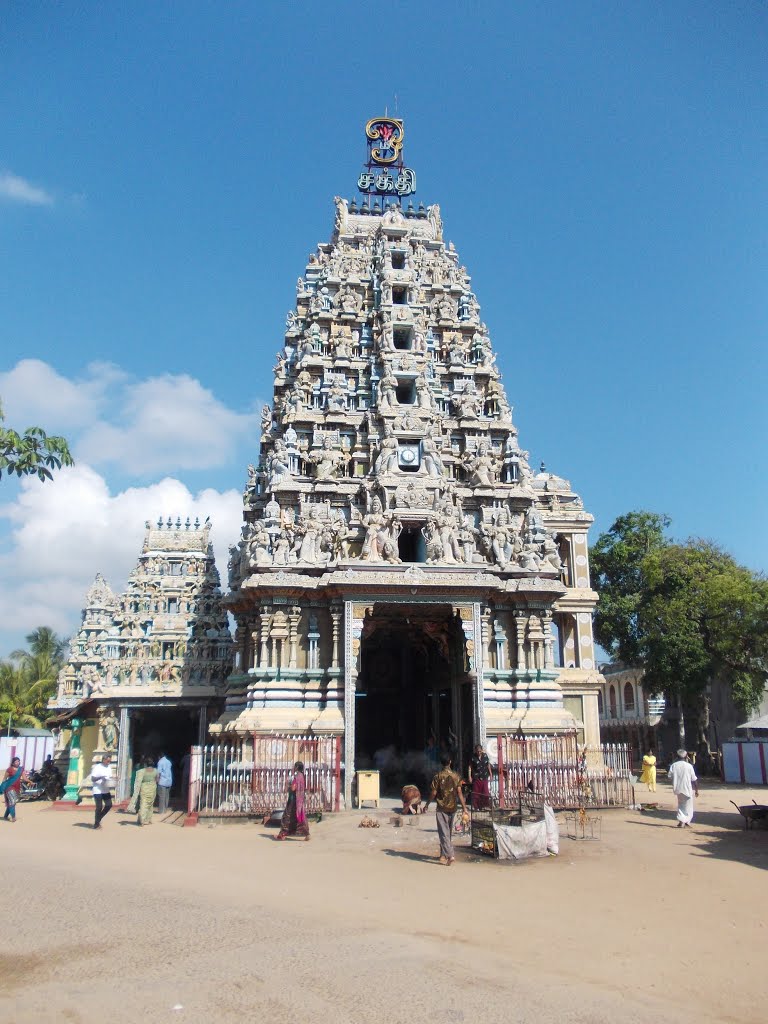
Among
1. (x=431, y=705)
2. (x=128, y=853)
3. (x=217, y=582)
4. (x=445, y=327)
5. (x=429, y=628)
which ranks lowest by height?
(x=128, y=853)

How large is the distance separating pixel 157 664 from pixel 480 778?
53.8 feet

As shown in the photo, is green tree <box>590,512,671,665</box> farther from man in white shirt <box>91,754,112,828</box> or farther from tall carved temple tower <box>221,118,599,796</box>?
man in white shirt <box>91,754,112,828</box>

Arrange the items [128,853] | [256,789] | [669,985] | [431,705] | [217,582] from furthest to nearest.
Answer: [217,582]
[431,705]
[256,789]
[128,853]
[669,985]

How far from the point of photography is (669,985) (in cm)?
711

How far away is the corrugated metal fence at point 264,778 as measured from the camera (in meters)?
18.3

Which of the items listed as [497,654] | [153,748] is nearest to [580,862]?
[497,654]

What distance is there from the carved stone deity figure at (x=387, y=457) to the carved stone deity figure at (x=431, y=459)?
95 centimetres

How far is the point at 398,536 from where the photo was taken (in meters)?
24.2

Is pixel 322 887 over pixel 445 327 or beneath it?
beneath

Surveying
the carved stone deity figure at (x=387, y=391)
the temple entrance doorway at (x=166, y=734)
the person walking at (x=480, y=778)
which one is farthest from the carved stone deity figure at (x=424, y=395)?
the temple entrance doorway at (x=166, y=734)

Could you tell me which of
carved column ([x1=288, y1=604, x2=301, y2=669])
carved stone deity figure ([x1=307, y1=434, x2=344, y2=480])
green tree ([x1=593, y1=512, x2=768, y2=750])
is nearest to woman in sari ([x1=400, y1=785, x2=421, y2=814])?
carved column ([x1=288, y1=604, x2=301, y2=669])

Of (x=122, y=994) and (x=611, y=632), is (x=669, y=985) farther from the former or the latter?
(x=611, y=632)

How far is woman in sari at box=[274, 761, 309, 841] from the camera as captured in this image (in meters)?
15.8

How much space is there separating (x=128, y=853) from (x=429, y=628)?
12.5 meters
